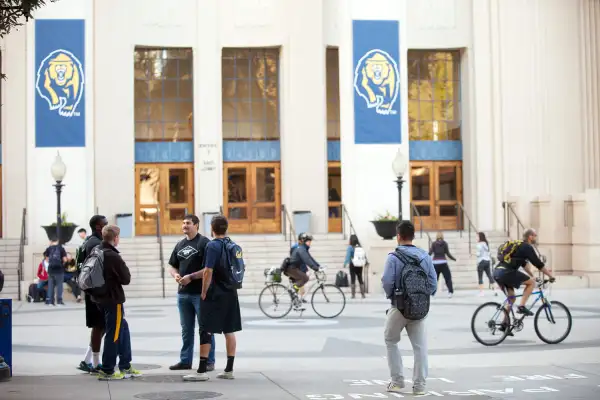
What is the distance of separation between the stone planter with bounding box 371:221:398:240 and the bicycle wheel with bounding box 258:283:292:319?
36.6 feet

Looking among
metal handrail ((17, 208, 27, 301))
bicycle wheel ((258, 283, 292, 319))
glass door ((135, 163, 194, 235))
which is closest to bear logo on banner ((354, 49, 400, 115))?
glass door ((135, 163, 194, 235))

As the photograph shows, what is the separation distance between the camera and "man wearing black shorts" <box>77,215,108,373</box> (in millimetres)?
12734

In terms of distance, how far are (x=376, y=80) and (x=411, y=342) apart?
27.3 m

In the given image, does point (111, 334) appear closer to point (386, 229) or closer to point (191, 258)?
point (191, 258)

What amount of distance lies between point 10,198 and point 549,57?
811 inches

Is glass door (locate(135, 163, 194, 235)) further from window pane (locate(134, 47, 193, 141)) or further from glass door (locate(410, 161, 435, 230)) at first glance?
glass door (locate(410, 161, 435, 230))

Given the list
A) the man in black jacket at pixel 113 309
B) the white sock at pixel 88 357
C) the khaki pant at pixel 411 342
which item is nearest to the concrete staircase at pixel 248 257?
the white sock at pixel 88 357

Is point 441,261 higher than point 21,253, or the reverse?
point 21,253

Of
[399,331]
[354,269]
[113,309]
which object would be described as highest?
[113,309]

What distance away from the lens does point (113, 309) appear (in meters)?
12.4

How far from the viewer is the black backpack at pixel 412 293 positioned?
1123cm

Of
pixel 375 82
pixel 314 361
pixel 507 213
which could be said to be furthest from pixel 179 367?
pixel 507 213

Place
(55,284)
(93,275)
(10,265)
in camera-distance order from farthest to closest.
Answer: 1. (10,265)
2. (55,284)
3. (93,275)

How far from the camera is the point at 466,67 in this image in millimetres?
41469
